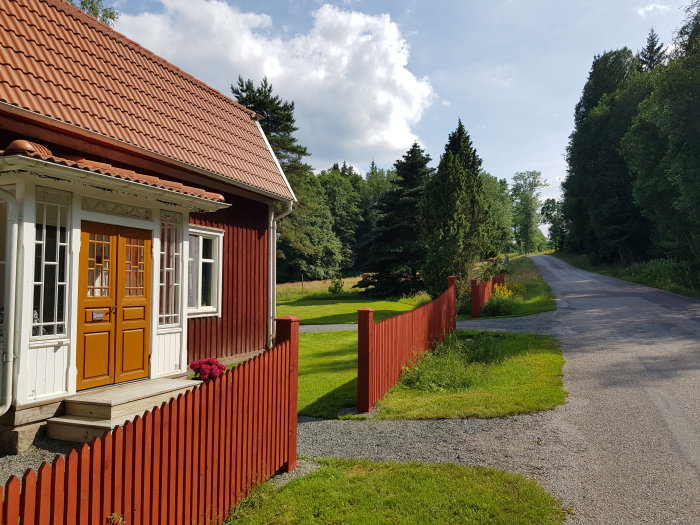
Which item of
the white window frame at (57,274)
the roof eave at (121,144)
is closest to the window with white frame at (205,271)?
the roof eave at (121,144)

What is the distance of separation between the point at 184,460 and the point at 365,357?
12.4ft

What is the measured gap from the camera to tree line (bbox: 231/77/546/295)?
19.8 meters

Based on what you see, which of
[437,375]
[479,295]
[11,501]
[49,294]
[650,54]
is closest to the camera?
[11,501]

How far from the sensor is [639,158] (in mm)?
29562

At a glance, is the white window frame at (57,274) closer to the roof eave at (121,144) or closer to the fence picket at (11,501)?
the roof eave at (121,144)

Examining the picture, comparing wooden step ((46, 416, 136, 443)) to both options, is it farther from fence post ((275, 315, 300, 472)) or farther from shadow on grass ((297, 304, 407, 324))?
shadow on grass ((297, 304, 407, 324))

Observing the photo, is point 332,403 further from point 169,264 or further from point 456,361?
point 169,264

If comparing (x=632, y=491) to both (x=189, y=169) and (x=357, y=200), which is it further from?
(x=357, y=200)

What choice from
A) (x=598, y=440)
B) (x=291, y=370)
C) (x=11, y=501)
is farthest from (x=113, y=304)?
(x=598, y=440)

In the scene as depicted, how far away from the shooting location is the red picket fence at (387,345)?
22.4ft

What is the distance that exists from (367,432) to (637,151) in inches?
1241

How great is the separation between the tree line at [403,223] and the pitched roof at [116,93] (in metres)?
10.1

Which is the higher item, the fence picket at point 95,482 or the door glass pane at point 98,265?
the door glass pane at point 98,265

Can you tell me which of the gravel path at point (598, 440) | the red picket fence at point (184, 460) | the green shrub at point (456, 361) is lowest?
the gravel path at point (598, 440)
